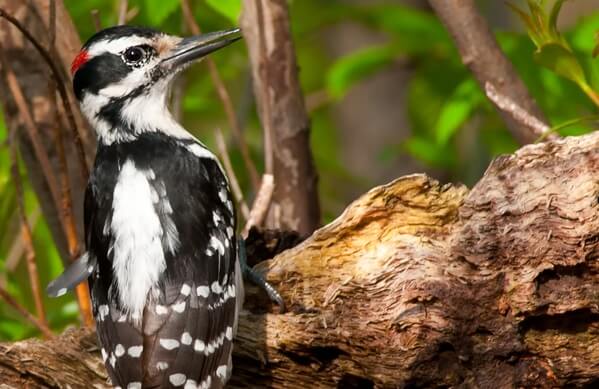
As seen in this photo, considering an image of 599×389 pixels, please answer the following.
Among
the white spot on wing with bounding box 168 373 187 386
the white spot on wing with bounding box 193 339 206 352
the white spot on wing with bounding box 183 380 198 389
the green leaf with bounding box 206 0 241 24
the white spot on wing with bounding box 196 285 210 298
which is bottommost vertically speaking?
the white spot on wing with bounding box 183 380 198 389

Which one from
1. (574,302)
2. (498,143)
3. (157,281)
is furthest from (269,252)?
(498,143)

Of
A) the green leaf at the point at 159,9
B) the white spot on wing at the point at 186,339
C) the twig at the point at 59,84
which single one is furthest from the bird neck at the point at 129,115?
the white spot on wing at the point at 186,339

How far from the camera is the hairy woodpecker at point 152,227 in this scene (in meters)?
3.45

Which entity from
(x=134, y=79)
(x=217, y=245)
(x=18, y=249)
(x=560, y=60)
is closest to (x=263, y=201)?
(x=217, y=245)

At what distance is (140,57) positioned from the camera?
4.29 metres

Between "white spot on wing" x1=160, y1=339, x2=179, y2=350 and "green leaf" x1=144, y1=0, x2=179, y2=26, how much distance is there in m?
1.24

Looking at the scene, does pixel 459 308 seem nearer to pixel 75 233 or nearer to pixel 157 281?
pixel 157 281

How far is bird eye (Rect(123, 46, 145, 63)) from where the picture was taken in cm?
424

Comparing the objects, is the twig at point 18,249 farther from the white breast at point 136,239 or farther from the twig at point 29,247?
the white breast at point 136,239

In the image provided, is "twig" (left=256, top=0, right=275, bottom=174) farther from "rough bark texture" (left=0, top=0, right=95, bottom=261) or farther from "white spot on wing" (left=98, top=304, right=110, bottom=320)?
"white spot on wing" (left=98, top=304, right=110, bottom=320)

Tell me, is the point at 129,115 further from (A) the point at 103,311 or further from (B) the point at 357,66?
(B) the point at 357,66

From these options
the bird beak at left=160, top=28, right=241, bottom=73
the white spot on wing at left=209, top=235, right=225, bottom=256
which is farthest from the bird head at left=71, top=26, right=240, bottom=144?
the white spot on wing at left=209, top=235, right=225, bottom=256

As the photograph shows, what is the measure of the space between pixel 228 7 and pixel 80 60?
598 mm

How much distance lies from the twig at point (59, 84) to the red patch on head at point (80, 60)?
0.54 ft
